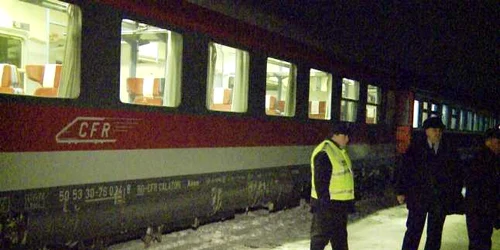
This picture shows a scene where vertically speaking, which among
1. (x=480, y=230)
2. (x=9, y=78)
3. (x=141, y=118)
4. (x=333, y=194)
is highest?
(x=9, y=78)

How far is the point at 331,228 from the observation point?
5191mm

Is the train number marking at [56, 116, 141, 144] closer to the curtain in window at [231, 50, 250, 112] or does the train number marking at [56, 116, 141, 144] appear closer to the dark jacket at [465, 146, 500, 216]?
the curtain in window at [231, 50, 250, 112]

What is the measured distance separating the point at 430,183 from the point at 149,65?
3344 millimetres

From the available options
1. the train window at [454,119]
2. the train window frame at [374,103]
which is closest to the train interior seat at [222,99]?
the train window frame at [374,103]

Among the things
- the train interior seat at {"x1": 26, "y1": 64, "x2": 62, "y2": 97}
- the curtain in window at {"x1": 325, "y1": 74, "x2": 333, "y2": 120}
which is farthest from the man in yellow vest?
the curtain in window at {"x1": 325, "y1": 74, "x2": 333, "y2": 120}

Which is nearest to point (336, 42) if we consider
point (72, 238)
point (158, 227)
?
point (158, 227)

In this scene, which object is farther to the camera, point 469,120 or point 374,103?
point 469,120

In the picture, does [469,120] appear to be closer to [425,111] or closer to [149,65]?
[425,111]

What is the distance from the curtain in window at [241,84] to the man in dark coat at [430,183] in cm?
259

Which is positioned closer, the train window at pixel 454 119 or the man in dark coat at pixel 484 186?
the man in dark coat at pixel 484 186

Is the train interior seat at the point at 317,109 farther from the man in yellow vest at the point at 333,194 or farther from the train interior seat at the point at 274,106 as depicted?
the man in yellow vest at the point at 333,194

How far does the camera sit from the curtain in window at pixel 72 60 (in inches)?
195

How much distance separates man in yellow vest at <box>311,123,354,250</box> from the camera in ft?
16.8

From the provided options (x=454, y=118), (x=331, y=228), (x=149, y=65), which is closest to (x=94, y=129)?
(x=149, y=65)
